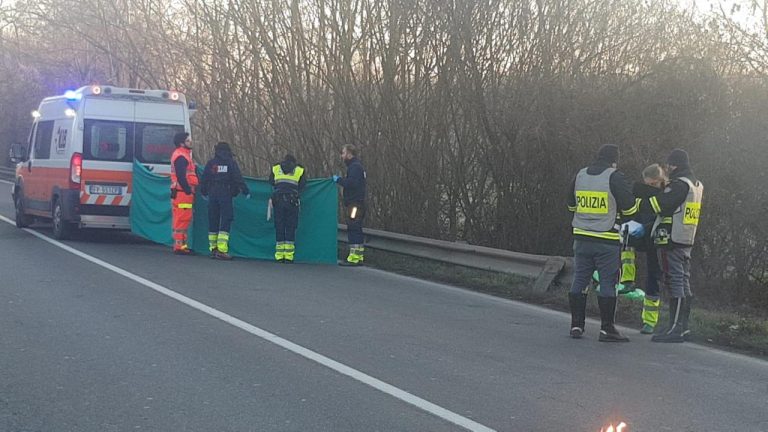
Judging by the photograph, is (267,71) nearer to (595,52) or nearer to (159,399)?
(595,52)

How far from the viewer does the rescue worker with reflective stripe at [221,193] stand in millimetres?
14336

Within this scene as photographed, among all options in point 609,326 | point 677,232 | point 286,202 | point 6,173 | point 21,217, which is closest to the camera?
point 609,326

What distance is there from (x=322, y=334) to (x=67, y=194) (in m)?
8.30

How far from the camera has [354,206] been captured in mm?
14445

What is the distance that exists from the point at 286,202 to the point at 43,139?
553 cm

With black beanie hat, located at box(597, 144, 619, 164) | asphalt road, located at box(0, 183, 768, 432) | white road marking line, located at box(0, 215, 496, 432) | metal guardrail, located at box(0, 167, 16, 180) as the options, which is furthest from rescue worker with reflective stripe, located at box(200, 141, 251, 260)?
metal guardrail, located at box(0, 167, 16, 180)

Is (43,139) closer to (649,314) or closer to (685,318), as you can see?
(649,314)

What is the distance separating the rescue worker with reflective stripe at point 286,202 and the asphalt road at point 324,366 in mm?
2886

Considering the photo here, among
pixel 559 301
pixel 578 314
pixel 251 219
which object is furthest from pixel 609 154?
pixel 251 219

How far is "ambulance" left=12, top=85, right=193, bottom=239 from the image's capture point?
15.1 metres

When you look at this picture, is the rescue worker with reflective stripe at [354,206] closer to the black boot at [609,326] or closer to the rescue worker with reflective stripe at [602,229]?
the rescue worker with reflective stripe at [602,229]

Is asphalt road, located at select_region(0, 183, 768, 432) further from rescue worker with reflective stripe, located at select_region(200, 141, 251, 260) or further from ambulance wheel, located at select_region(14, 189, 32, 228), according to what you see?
ambulance wheel, located at select_region(14, 189, 32, 228)

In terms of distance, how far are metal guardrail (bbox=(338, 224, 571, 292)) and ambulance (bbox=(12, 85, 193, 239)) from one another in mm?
3344

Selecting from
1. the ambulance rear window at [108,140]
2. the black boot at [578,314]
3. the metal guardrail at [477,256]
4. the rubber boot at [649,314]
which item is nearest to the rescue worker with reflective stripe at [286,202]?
the metal guardrail at [477,256]
